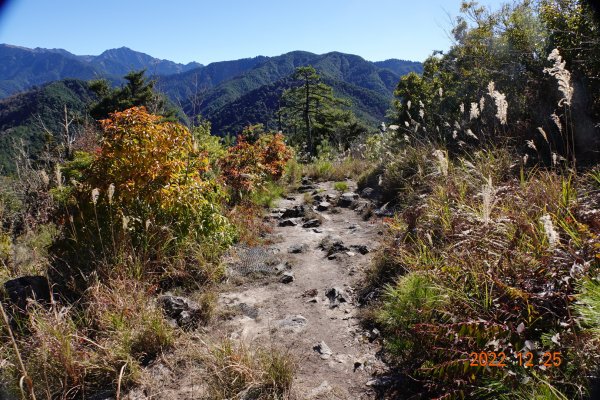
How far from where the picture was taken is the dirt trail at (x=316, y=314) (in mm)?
3042

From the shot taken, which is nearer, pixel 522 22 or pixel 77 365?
pixel 77 365

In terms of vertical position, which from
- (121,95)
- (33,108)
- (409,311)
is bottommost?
(409,311)

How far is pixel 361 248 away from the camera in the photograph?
5926 mm

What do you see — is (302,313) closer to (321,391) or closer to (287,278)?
(287,278)

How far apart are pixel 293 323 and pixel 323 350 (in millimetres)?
594

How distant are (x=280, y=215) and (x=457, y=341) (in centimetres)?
653

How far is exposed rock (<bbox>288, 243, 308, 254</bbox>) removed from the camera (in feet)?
20.5

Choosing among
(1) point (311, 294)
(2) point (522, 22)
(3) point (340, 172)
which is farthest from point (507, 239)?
(3) point (340, 172)

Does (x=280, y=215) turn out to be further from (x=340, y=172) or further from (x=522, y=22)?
(x=522, y=22)

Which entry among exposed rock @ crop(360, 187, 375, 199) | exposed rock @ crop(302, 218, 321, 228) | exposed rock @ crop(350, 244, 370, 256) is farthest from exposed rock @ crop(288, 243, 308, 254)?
exposed rock @ crop(360, 187, 375, 199)

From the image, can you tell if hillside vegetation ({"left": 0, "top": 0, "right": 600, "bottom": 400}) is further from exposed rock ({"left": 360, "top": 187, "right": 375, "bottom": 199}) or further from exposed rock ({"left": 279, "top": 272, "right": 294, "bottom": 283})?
exposed rock ({"left": 360, "top": 187, "right": 375, "bottom": 199})

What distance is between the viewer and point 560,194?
3361 mm

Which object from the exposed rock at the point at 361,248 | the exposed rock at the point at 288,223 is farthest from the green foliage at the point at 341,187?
the exposed rock at the point at 361,248

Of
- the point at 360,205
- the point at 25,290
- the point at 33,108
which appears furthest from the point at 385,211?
the point at 33,108
